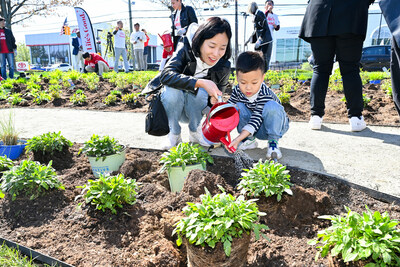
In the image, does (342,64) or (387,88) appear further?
(387,88)

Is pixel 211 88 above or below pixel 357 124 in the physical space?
above

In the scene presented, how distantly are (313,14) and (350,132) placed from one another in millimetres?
1394

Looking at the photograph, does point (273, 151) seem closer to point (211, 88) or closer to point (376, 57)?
point (211, 88)

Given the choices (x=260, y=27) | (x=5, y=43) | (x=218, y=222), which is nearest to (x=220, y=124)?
(x=218, y=222)

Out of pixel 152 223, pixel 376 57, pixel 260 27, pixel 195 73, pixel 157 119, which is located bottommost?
pixel 152 223

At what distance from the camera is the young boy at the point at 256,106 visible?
2494mm

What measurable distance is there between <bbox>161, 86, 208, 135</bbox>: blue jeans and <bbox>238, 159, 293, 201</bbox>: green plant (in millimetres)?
1243

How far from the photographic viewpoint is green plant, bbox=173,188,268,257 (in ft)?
4.25

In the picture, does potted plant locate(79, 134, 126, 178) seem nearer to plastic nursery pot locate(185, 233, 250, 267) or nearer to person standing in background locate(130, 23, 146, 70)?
plastic nursery pot locate(185, 233, 250, 267)

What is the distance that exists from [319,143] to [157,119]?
1.68 m

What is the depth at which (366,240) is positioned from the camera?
1191 mm

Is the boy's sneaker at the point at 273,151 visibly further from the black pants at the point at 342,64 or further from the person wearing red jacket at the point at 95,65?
the person wearing red jacket at the point at 95,65

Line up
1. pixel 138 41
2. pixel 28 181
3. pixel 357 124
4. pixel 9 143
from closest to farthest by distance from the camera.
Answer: pixel 28 181 → pixel 9 143 → pixel 357 124 → pixel 138 41

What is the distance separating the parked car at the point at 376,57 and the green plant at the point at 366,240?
15.9 meters
